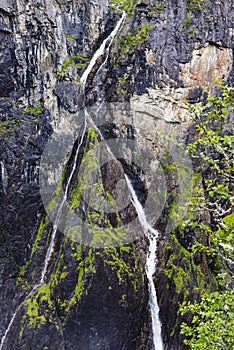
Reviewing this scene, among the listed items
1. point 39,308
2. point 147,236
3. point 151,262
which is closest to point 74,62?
point 147,236

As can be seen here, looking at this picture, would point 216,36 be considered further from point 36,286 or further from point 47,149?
point 36,286

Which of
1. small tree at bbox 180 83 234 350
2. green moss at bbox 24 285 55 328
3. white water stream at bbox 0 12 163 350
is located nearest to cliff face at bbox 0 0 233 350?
green moss at bbox 24 285 55 328

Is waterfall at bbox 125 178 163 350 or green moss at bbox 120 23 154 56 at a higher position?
green moss at bbox 120 23 154 56

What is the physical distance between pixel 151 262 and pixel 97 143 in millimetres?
4675

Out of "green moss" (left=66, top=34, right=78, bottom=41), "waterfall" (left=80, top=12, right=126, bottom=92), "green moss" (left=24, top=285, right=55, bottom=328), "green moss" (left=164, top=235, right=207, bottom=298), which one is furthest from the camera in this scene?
"green moss" (left=66, top=34, right=78, bottom=41)

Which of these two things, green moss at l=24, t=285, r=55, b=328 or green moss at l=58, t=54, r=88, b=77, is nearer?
green moss at l=24, t=285, r=55, b=328

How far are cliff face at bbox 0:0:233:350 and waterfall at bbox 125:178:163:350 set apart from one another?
24cm

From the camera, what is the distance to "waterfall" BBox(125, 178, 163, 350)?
36.4ft

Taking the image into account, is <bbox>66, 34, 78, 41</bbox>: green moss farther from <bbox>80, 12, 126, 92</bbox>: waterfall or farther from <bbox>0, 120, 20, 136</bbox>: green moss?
<bbox>0, 120, 20, 136</bbox>: green moss

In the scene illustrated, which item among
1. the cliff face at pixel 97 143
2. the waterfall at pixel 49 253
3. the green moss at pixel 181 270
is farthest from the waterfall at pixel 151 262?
the waterfall at pixel 49 253

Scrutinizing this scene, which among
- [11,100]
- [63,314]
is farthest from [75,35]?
[63,314]

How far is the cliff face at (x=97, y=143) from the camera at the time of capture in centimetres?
1077

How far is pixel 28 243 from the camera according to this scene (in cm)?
1188

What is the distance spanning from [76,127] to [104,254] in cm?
480
